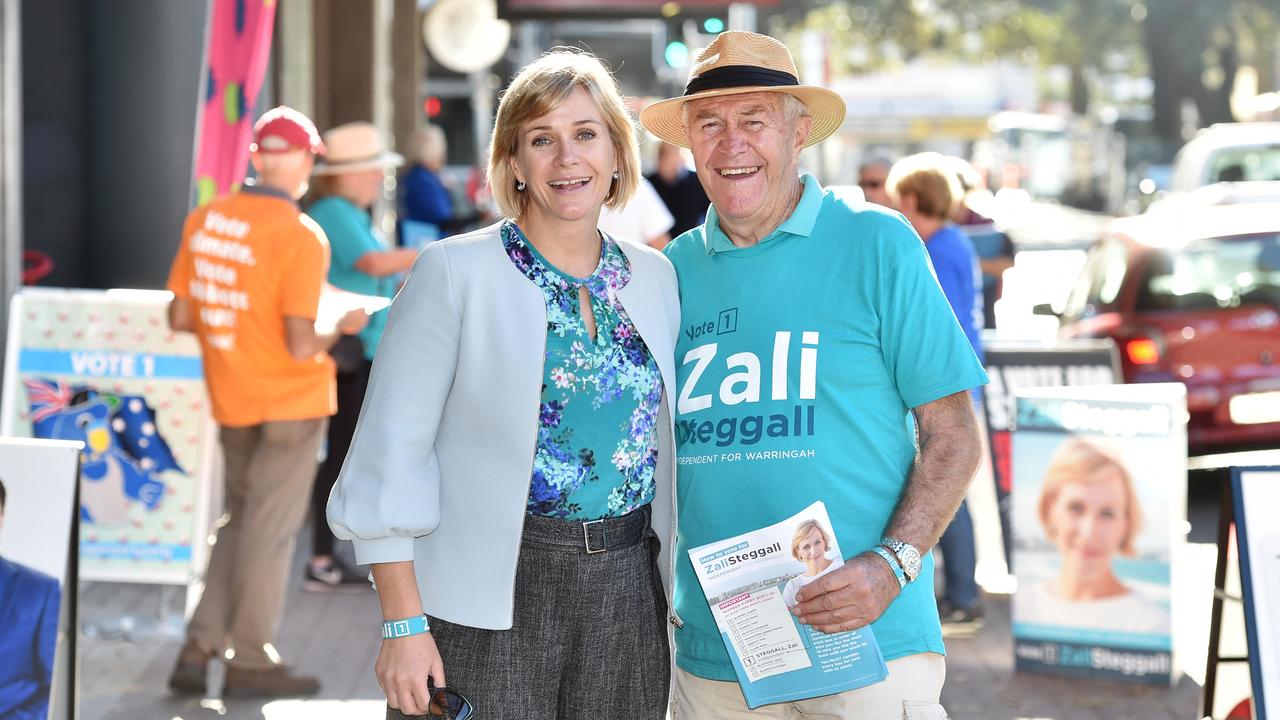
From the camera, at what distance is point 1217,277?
9500 mm

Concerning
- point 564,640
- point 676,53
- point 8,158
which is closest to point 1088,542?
point 564,640

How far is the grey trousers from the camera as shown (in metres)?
2.93

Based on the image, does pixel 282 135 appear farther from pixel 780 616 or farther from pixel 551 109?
pixel 780 616

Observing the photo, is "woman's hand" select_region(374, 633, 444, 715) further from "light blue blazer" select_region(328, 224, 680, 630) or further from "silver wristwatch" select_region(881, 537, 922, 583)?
"silver wristwatch" select_region(881, 537, 922, 583)

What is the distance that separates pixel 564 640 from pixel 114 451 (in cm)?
433

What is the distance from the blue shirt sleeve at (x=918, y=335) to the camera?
3.09 metres

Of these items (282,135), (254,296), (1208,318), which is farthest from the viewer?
(1208,318)

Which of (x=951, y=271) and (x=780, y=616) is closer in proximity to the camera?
(x=780, y=616)

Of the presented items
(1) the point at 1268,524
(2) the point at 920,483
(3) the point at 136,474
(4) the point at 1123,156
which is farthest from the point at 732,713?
(4) the point at 1123,156

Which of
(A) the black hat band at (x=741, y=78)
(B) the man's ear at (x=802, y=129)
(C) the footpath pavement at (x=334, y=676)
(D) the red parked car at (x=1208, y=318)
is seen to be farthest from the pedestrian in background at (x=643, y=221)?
(A) the black hat band at (x=741, y=78)

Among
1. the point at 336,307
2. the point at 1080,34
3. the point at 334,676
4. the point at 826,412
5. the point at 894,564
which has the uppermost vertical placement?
the point at 1080,34

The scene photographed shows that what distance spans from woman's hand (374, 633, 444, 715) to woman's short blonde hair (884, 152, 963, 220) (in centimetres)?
467

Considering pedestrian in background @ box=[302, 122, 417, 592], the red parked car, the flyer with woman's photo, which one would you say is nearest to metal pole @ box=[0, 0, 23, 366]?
pedestrian in background @ box=[302, 122, 417, 592]

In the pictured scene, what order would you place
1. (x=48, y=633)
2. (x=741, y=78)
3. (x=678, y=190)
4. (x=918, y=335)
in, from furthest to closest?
(x=678, y=190)
(x=48, y=633)
(x=741, y=78)
(x=918, y=335)
